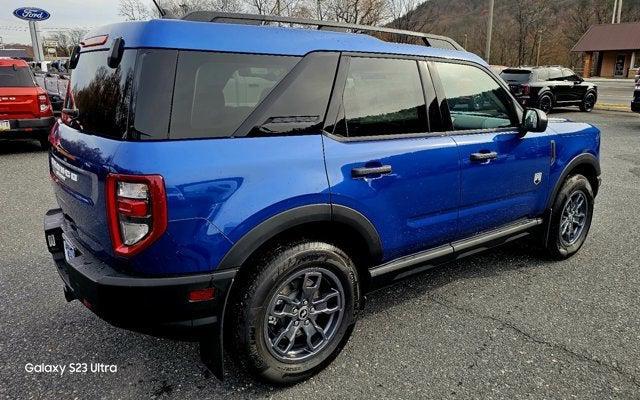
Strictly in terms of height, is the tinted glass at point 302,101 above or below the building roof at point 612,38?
below

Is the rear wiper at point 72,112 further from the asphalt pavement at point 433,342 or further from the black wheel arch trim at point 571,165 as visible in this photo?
the black wheel arch trim at point 571,165

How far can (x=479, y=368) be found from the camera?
261 cm

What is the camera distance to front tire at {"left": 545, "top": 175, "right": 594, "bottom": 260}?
13.0 feet

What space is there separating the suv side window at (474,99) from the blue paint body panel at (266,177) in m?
0.11

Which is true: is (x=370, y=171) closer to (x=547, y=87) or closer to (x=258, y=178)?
(x=258, y=178)

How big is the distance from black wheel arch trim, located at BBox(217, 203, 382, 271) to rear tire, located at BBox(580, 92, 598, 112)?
685 inches

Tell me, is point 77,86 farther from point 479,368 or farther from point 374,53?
point 479,368

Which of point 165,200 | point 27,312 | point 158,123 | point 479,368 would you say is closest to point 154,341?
point 27,312

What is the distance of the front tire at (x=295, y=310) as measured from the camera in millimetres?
2268

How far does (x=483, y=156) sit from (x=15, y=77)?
29.0ft

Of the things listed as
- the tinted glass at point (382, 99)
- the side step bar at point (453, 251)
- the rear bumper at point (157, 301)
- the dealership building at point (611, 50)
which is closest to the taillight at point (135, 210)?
the rear bumper at point (157, 301)

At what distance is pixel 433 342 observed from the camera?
113 inches

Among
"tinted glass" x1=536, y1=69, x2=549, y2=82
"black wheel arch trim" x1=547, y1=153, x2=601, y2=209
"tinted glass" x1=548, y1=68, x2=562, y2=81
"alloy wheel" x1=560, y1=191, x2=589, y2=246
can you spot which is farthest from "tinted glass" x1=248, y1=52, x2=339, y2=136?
"tinted glass" x1=548, y1=68, x2=562, y2=81

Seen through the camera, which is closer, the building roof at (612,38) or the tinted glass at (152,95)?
the tinted glass at (152,95)
